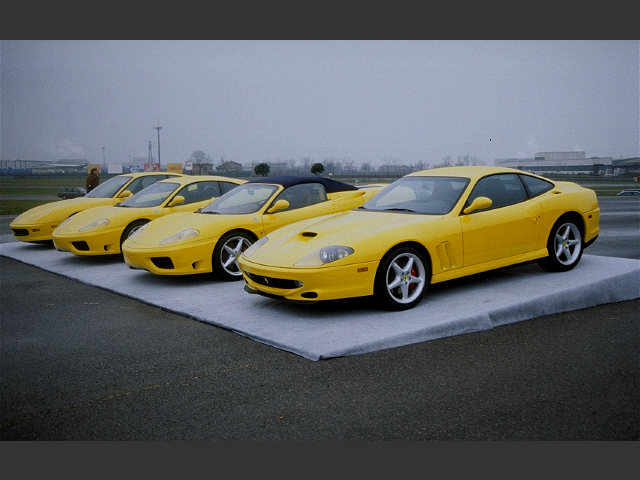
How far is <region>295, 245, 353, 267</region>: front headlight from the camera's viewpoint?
5.66 metres

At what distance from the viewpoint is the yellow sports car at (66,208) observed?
11438 millimetres

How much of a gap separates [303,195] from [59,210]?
5.57 metres

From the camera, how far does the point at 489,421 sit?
3451 millimetres

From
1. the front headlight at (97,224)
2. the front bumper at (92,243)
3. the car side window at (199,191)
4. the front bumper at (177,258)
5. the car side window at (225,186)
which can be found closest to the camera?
the front bumper at (177,258)

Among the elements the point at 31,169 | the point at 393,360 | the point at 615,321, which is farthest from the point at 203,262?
the point at 31,169

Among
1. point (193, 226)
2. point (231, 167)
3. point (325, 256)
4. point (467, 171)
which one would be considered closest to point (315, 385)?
point (325, 256)

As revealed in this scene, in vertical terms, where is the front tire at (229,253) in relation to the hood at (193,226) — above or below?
below

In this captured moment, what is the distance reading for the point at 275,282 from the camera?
5.89 meters

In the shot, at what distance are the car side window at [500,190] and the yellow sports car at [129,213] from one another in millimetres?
4981

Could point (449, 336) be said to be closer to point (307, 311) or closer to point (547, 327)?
point (547, 327)

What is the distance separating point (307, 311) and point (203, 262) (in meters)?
2.21

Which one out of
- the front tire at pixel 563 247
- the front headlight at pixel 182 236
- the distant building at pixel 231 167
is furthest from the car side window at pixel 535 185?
the distant building at pixel 231 167

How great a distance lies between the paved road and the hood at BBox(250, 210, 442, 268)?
997mm

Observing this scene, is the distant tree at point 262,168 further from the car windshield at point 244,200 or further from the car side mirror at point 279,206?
the car side mirror at point 279,206
